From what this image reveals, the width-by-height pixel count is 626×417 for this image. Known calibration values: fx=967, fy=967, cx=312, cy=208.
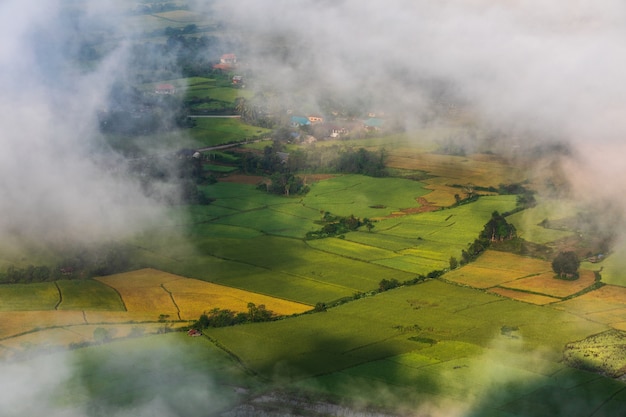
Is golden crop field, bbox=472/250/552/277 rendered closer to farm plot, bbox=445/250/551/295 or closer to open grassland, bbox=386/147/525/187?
farm plot, bbox=445/250/551/295

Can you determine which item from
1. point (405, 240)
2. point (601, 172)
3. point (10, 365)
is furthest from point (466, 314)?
point (10, 365)

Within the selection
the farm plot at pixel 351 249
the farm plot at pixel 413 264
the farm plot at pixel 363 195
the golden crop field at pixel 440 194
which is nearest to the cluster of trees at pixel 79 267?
the farm plot at pixel 351 249

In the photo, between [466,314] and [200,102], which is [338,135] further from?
[466,314]

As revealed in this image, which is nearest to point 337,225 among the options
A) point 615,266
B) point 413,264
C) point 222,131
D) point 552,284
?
point 413,264

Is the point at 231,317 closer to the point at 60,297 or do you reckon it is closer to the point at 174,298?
the point at 174,298

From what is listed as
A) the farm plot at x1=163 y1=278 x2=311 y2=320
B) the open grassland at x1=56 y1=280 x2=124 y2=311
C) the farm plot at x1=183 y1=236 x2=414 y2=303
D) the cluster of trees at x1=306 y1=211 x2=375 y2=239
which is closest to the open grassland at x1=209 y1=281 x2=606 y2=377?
the farm plot at x1=163 y1=278 x2=311 y2=320

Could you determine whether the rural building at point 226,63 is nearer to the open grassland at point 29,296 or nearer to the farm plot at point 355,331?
the open grassland at point 29,296
